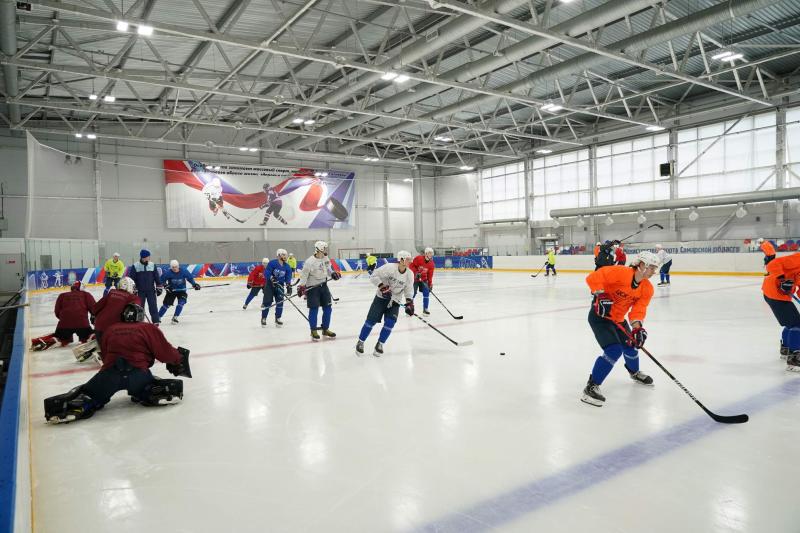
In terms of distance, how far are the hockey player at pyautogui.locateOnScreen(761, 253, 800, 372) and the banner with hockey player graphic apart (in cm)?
2626

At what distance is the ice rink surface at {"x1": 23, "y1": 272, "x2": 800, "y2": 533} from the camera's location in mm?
2498

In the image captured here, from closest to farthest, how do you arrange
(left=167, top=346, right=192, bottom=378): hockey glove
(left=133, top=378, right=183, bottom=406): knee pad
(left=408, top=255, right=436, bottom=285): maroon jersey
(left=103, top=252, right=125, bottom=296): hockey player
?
(left=133, top=378, right=183, bottom=406): knee pad
(left=167, top=346, right=192, bottom=378): hockey glove
(left=408, top=255, right=436, bottom=285): maroon jersey
(left=103, top=252, right=125, bottom=296): hockey player

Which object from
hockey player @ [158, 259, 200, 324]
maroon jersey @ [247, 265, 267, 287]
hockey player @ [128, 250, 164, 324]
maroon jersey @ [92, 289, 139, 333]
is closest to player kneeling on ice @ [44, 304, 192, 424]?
maroon jersey @ [92, 289, 139, 333]

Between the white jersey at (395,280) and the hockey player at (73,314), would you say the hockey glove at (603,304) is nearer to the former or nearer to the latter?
the white jersey at (395,280)

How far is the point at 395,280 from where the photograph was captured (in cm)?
626

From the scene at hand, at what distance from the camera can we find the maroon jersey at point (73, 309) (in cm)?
693

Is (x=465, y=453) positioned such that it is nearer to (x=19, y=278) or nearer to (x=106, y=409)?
(x=106, y=409)

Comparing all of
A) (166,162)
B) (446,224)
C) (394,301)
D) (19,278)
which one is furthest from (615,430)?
(446,224)

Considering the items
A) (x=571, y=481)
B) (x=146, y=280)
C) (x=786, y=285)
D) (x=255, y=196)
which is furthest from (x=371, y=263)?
(x=571, y=481)

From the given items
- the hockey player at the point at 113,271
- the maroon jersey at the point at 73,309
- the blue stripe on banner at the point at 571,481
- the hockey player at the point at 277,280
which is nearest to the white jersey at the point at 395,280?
the blue stripe on banner at the point at 571,481

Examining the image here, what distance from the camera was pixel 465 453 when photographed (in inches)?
128

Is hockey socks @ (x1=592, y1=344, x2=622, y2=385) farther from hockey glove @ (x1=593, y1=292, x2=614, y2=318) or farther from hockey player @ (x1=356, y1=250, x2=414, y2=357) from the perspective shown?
hockey player @ (x1=356, y1=250, x2=414, y2=357)

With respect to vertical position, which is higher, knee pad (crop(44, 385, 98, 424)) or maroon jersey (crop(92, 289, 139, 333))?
maroon jersey (crop(92, 289, 139, 333))

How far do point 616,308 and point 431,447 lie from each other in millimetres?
2112
